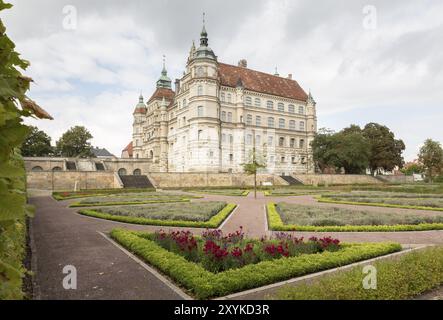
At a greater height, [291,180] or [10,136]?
[10,136]

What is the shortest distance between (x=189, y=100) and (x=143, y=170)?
1983 centimetres

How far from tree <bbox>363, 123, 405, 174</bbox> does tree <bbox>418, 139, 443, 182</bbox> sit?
17.0 ft

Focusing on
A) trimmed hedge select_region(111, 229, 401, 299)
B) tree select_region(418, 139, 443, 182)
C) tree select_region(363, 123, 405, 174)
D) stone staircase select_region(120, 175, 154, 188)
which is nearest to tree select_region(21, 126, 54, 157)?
stone staircase select_region(120, 175, 154, 188)

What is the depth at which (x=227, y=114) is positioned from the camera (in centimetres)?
6500

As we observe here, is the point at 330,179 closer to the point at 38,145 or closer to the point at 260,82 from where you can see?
the point at 260,82

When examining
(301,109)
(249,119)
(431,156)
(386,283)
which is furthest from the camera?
(301,109)

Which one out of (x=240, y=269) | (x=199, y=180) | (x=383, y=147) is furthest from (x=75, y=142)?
(x=240, y=269)

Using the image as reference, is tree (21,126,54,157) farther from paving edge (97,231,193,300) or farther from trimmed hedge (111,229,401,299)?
trimmed hedge (111,229,401,299)

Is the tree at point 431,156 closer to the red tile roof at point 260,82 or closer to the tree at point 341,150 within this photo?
the tree at point 341,150

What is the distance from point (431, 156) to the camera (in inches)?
2827

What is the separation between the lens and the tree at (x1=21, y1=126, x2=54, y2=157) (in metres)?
72.3

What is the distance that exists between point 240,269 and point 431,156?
262ft

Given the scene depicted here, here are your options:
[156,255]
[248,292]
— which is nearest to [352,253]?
[248,292]

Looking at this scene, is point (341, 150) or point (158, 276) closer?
point (158, 276)
